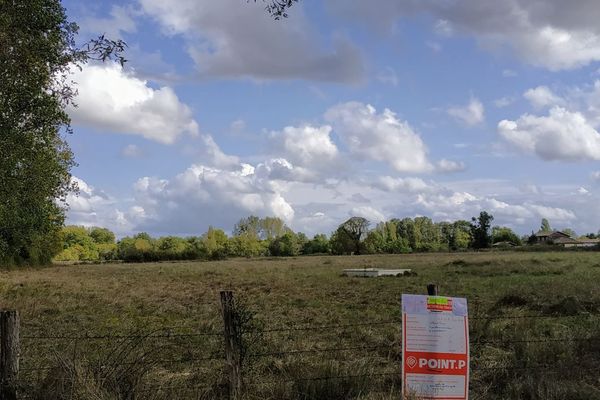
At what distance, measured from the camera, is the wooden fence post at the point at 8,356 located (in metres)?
6.53

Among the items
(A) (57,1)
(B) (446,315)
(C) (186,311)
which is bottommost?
(C) (186,311)

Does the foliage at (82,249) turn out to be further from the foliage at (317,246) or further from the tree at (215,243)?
the foliage at (317,246)

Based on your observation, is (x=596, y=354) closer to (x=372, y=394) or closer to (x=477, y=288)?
(x=372, y=394)

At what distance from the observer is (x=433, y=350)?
→ 6.73 m

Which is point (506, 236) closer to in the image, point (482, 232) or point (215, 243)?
point (482, 232)

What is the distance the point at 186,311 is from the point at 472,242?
420 feet

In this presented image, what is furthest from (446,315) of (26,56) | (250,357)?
(26,56)

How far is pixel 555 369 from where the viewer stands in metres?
8.48

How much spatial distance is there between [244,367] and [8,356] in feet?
9.10

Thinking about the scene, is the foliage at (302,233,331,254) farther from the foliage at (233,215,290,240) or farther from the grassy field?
the grassy field

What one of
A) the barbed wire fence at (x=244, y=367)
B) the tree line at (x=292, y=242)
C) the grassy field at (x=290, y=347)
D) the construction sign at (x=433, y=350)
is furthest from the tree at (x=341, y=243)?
the construction sign at (x=433, y=350)

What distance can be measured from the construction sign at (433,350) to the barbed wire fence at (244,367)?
26.3 inches

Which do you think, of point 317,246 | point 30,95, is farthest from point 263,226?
point 30,95

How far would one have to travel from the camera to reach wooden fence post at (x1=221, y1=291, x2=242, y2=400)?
6.92m
